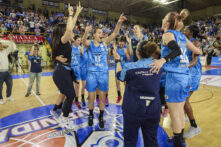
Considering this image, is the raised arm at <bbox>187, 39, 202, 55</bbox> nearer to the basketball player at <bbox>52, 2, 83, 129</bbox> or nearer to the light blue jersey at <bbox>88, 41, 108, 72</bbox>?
the light blue jersey at <bbox>88, 41, 108, 72</bbox>

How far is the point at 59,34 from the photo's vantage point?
2.66 meters

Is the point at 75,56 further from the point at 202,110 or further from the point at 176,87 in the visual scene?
the point at 202,110

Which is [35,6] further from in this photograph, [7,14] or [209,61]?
[209,61]

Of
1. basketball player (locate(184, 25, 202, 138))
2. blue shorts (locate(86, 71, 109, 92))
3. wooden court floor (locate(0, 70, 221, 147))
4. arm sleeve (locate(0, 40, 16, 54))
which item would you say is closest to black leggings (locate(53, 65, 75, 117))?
blue shorts (locate(86, 71, 109, 92))

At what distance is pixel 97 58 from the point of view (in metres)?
3.30

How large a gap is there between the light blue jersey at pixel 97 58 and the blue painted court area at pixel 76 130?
1265 mm

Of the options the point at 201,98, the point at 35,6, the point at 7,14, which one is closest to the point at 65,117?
the point at 201,98

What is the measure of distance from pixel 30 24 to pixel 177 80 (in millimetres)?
17260

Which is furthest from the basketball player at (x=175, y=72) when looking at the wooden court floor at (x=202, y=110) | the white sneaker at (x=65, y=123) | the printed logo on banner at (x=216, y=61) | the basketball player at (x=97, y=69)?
the printed logo on banner at (x=216, y=61)

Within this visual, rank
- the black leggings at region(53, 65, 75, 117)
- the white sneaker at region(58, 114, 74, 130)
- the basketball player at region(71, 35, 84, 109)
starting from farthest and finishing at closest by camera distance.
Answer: the basketball player at region(71, 35, 84, 109), the white sneaker at region(58, 114, 74, 130), the black leggings at region(53, 65, 75, 117)

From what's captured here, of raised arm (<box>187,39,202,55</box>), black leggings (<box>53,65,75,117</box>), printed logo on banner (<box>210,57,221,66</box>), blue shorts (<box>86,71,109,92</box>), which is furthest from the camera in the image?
printed logo on banner (<box>210,57,221,66</box>)

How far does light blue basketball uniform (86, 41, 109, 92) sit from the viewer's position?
3.27 m

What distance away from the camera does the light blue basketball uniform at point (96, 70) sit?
327 cm

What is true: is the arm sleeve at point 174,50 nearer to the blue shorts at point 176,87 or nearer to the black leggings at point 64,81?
the blue shorts at point 176,87
